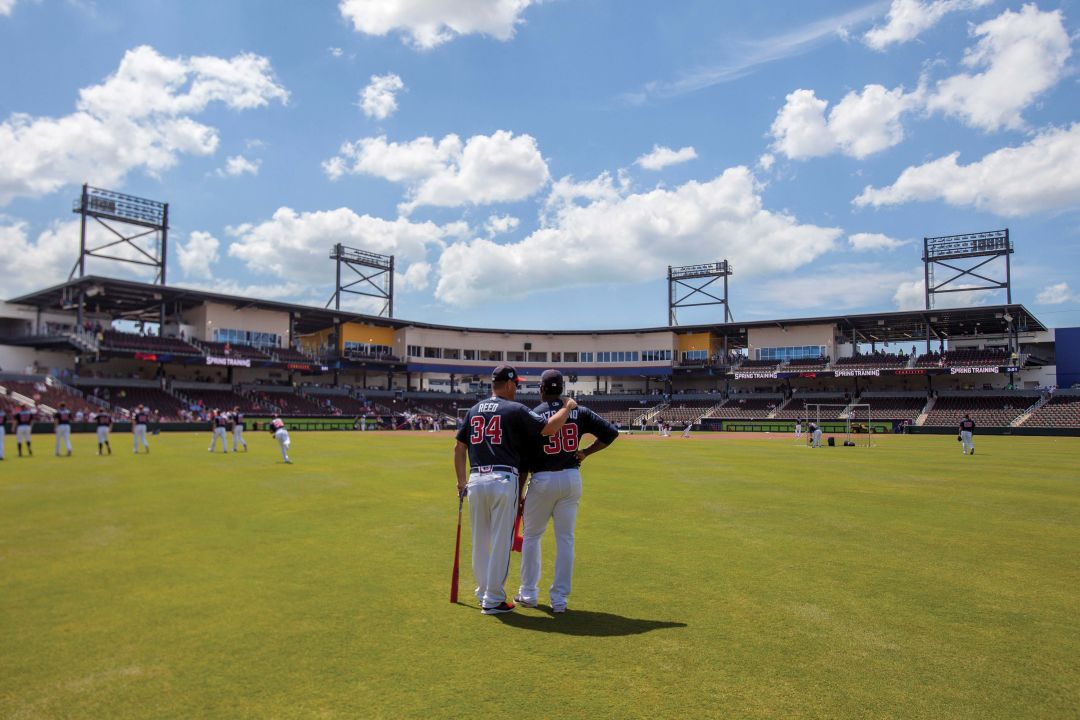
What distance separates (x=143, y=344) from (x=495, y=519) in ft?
206

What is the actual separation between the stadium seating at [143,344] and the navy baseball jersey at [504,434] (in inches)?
2398

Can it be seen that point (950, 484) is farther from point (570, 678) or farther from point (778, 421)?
point (778, 421)

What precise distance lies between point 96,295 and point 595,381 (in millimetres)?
58589

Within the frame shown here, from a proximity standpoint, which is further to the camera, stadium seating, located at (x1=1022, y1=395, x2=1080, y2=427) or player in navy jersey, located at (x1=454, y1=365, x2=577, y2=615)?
stadium seating, located at (x1=1022, y1=395, x2=1080, y2=427)

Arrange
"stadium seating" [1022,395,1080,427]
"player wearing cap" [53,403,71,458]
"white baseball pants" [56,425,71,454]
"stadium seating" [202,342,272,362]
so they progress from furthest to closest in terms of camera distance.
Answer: "stadium seating" [202,342,272,362]
"stadium seating" [1022,395,1080,427]
"white baseball pants" [56,425,71,454]
"player wearing cap" [53,403,71,458]

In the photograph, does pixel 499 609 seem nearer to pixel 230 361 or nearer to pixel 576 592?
pixel 576 592

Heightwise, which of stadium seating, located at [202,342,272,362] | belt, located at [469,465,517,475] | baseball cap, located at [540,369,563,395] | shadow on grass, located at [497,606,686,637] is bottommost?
shadow on grass, located at [497,606,686,637]

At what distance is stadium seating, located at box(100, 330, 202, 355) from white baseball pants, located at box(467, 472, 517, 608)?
61.0 meters

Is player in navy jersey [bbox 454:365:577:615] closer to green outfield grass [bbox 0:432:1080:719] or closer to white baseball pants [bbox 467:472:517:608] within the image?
white baseball pants [bbox 467:472:517:608]

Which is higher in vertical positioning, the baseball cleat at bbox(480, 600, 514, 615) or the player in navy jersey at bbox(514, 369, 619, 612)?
the player in navy jersey at bbox(514, 369, 619, 612)

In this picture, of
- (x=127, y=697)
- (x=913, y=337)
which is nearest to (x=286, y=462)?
(x=127, y=697)

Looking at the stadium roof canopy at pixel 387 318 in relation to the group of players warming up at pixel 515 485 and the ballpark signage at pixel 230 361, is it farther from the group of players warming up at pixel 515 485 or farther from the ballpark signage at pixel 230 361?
the group of players warming up at pixel 515 485

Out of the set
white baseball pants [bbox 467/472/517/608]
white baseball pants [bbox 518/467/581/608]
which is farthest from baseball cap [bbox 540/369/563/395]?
white baseball pants [bbox 467/472/517/608]

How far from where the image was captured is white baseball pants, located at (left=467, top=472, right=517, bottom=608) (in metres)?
6.09
